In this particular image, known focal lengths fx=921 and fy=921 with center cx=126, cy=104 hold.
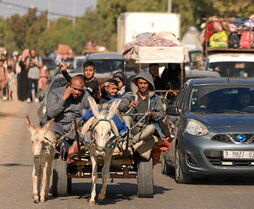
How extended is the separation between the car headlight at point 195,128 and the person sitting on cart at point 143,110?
1.70 m

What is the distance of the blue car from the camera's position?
13.6 metres

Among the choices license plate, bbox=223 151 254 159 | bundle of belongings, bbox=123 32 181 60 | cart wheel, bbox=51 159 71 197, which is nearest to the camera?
cart wheel, bbox=51 159 71 197

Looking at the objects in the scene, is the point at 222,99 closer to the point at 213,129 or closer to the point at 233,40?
the point at 213,129

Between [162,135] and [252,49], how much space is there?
699 inches

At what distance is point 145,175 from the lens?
11.8 metres

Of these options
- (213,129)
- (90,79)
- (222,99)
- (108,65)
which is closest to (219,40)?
(108,65)

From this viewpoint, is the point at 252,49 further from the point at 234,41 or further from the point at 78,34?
the point at 78,34

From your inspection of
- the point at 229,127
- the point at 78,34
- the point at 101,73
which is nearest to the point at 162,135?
the point at 229,127

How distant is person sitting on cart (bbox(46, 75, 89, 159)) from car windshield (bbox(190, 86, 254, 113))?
316 centimetres

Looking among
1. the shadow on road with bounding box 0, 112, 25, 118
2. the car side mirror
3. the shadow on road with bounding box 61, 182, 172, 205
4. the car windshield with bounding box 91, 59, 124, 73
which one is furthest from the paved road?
the shadow on road with bounding box 0, 112, 25, 118

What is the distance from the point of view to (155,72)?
59.9 ft

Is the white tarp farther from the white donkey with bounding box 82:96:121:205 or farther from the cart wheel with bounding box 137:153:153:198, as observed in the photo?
the white donkey with bounding box 82:96:121:205

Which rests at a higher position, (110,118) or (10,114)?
(110,118)

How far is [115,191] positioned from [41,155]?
207 centimetres
